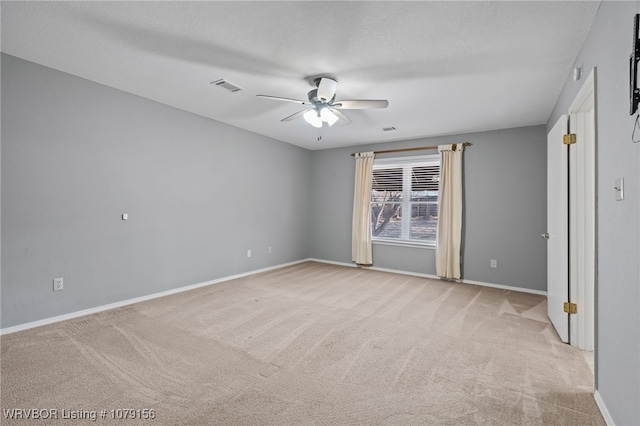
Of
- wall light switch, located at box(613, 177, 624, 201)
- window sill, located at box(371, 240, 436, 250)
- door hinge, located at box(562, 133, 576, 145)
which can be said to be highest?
door hinge, located at box(562, 133, 576, 145)

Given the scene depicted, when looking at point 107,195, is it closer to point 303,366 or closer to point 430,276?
point 303,366

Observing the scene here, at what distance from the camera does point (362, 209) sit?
5996 mm

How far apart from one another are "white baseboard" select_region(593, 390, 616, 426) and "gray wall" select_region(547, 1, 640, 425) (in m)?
0.04

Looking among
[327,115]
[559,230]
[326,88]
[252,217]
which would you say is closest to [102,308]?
[252,217]

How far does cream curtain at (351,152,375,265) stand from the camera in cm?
593

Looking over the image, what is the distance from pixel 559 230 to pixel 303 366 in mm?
2704

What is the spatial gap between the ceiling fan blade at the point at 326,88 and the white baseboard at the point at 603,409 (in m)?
3.13

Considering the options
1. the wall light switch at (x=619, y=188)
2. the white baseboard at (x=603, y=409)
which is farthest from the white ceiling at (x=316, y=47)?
the white baseboard at (x=603, y=409)

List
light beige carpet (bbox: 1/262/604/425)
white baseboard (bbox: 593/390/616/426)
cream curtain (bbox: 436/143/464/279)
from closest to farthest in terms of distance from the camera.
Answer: white baseboard (bbox: 593/390/616/426), light beige carpet (bbox: 1/262/604/425), cream curtain (bbox: 436/143/464/279)

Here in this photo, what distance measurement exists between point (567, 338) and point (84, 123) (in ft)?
17.4

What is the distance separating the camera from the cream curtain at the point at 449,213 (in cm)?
501

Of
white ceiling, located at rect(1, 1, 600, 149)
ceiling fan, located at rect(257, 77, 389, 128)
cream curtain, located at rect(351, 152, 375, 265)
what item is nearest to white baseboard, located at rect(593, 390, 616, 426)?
white ceiling, located at rect(1, 1, 600, 149)

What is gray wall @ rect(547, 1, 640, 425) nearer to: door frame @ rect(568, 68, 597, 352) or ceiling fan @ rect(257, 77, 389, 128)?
door frame @ rect(568, 68, 597, 352)

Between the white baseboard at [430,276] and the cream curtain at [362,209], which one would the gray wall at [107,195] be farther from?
the cream curtain at [362,209]
